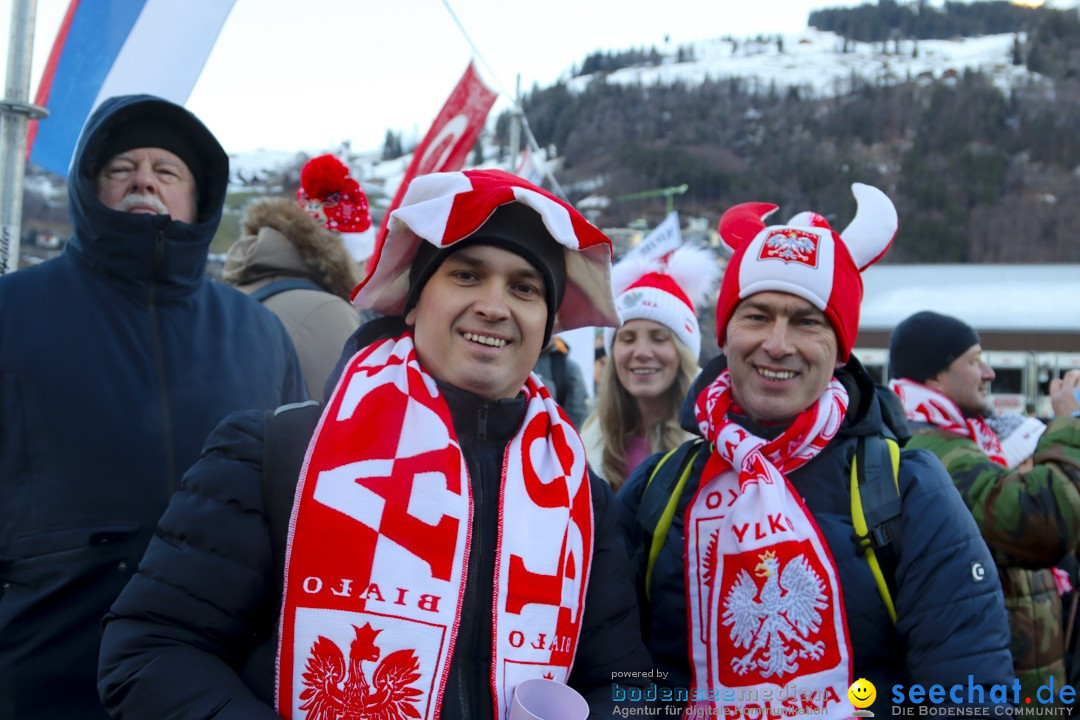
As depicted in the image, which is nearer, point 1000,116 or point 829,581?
point 829,581

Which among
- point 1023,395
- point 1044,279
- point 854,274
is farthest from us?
Result: point 1044,279

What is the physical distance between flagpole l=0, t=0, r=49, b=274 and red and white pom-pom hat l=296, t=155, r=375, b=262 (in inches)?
55.3

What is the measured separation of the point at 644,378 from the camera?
141 inches

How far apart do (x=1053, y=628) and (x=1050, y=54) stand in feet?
480

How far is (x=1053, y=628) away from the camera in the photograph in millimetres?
2912

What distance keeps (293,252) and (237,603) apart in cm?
208

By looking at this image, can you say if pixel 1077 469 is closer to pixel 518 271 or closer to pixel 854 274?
pixel 854 274

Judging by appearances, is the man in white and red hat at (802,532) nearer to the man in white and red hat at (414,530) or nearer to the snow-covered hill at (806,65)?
the man in white and red hat at (414,530)

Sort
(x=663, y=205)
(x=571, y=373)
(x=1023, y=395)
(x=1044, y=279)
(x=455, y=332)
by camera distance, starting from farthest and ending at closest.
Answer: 1. (x=663, y=205)
2. (x=1044, y=279)
3. (x=1023, y=395)
4. (x=571, y=373)
5. (x=455, y=332)

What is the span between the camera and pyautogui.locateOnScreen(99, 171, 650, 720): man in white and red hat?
154cm

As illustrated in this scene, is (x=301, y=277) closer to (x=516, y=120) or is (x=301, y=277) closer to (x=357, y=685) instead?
(x=357, y=685)

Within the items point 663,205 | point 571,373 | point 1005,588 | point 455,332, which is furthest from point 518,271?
point 663,205

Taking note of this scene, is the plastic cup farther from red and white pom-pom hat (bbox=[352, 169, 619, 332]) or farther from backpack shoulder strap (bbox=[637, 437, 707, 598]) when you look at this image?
red and white pom-pom hat (bbox=[352, 169, 619, 332])

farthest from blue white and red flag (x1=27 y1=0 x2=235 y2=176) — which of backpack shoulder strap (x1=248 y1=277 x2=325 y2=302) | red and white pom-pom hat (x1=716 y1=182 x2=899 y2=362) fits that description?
red and white pom-pom hat (x1=716 y1=182 x2=899 y2=362)
